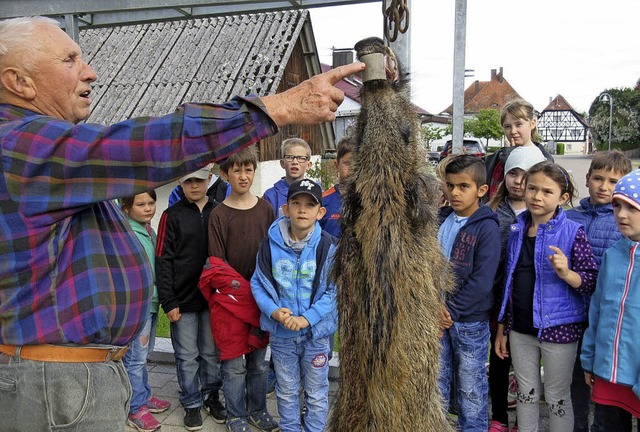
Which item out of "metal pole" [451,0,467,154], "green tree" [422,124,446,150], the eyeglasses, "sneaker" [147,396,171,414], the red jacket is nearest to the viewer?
"green tree" [422,124,446,150]

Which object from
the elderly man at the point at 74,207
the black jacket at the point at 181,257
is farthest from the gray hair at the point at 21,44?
the black jacket at the point at 181,257

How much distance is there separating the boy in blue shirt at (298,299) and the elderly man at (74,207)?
60.6 inches

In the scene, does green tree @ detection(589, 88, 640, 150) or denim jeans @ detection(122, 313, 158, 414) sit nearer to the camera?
denim jeans @ detection(122, 313, 158, 414)

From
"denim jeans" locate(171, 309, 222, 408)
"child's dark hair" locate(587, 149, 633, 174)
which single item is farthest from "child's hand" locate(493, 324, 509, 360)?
"denim jeans" locate(171, 309, 222, 408)

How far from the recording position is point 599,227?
3451 mm

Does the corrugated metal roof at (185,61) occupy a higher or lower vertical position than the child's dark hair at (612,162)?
higher

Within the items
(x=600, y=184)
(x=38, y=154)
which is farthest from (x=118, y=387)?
(x=600, y=184)

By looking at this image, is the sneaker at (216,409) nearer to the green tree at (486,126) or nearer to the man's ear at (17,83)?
the man's ear at (17,83)

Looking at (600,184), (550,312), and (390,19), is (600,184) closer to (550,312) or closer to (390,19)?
(550,312)

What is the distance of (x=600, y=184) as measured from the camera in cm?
348

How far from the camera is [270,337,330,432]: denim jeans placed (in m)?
3.42

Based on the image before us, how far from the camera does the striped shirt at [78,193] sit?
153cm

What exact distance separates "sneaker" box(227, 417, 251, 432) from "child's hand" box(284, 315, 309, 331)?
3.43 ft

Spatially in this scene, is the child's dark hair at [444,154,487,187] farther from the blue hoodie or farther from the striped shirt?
the striped shirt
